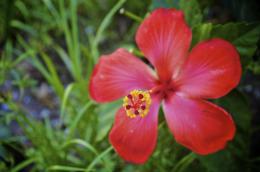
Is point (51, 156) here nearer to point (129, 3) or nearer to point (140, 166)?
point (140, 166)

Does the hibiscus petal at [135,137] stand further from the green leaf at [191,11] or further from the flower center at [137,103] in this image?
the green leaf at [191,11]

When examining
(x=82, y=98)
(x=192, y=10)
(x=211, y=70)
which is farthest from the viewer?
(x=82, y=98)

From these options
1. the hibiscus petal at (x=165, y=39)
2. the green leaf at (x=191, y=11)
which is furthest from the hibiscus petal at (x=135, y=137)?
the green leaf at (x=191, y=11)

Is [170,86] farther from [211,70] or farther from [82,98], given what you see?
[82,98]

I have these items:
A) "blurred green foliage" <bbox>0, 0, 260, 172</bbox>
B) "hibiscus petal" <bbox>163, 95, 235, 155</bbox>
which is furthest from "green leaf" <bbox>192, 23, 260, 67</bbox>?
"hibiscus petal" <bbox>163, 95, 235, 155</bbox>

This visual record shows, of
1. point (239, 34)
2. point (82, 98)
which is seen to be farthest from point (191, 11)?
point (82, 98)

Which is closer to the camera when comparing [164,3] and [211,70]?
[211,70]
